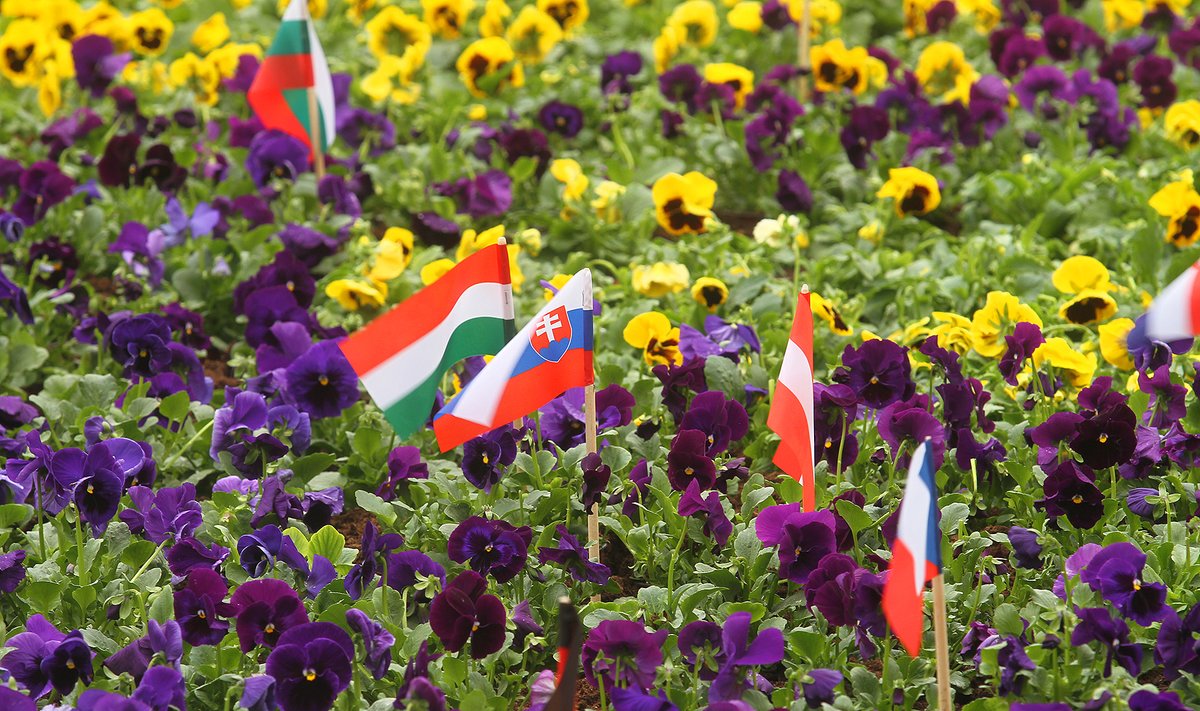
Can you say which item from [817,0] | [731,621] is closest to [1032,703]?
[731,621]

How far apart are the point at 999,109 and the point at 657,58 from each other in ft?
4.44

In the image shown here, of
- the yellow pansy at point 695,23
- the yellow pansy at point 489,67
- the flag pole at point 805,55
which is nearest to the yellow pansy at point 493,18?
the yellow pansy at point 489,67

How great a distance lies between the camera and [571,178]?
15.2 ft

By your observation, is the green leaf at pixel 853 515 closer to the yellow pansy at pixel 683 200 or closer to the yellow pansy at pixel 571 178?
the yellow pansy at pixel 683 200

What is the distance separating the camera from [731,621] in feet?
8.03

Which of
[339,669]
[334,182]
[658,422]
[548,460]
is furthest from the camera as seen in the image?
[334,182]

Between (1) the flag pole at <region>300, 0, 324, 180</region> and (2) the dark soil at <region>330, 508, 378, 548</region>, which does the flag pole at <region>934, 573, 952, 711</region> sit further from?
(1) the flag pole at <region>300, 0, 324, 180</region>

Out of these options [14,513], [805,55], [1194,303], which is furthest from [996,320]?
[805,55]

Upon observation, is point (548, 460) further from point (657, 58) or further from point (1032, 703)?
point (657, 58)

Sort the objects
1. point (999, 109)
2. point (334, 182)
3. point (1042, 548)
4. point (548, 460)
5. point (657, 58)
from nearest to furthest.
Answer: point (1042, 548)
point (548, 460)
point (334, 182)
point (999, 109)
point (657, 58)

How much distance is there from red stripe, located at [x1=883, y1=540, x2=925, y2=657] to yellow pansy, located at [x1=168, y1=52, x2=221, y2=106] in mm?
4010

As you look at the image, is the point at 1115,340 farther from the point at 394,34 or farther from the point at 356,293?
the point at 394,34

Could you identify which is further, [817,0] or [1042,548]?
[817,0]

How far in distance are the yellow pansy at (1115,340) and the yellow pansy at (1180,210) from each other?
33.1 inches
